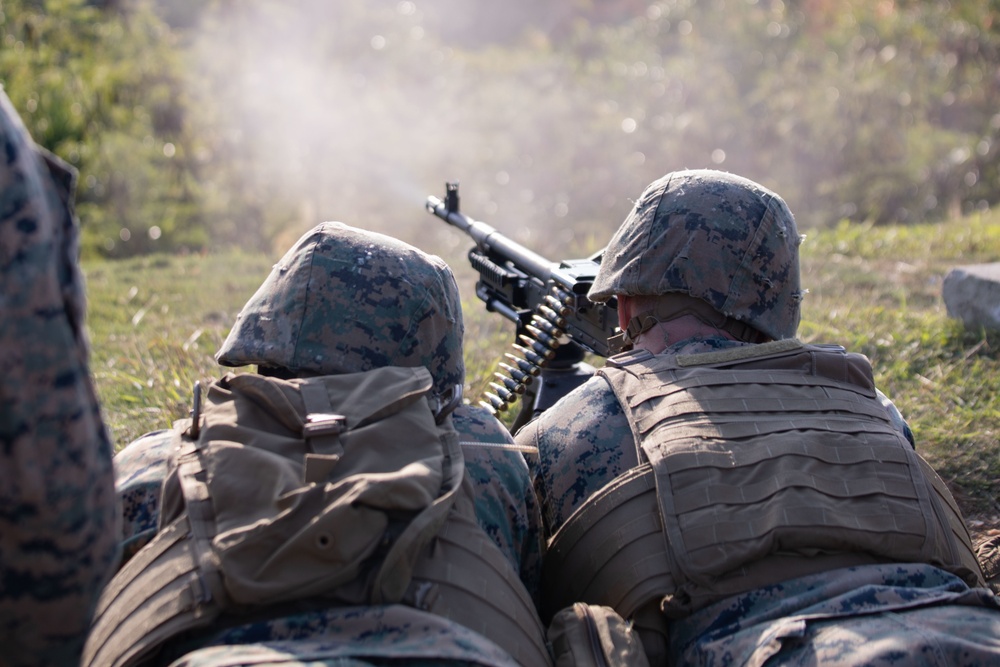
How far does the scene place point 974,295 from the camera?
219 inches

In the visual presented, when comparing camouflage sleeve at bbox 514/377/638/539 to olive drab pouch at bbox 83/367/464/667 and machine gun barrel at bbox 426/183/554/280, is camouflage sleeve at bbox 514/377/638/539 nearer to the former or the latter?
olive drab pouch at bbox 83/367/464/667

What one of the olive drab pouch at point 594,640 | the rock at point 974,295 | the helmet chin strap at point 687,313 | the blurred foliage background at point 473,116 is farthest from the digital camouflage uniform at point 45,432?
the blurred foliage background at point 473,116

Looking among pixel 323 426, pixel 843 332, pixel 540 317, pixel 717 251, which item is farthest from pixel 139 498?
pixel 843 332

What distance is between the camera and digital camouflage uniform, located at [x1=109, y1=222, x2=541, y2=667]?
2752 mm

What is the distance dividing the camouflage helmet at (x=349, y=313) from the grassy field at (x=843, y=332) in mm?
2105

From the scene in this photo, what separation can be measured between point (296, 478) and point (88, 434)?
570 millimetres

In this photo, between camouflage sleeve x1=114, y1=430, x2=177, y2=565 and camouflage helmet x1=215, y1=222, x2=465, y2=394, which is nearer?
camouflage sleeve x1=114, y1=430, x2=177, y2=565

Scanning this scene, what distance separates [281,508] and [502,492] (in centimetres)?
77

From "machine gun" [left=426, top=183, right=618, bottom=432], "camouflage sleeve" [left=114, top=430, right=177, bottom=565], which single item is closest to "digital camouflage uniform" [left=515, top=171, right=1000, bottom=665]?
"machine gun" [left=426, top=183, right=618, bottom=432]

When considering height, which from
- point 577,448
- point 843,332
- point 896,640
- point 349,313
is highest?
point 349,313

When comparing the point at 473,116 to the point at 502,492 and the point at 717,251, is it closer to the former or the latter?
the point at 717,251

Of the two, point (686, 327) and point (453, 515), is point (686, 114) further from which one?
point (453, 515)

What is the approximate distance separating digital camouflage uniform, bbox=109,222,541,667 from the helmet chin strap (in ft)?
2.60

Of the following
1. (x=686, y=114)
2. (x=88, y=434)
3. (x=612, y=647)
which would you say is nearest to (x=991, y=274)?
(x=612, y=647)
